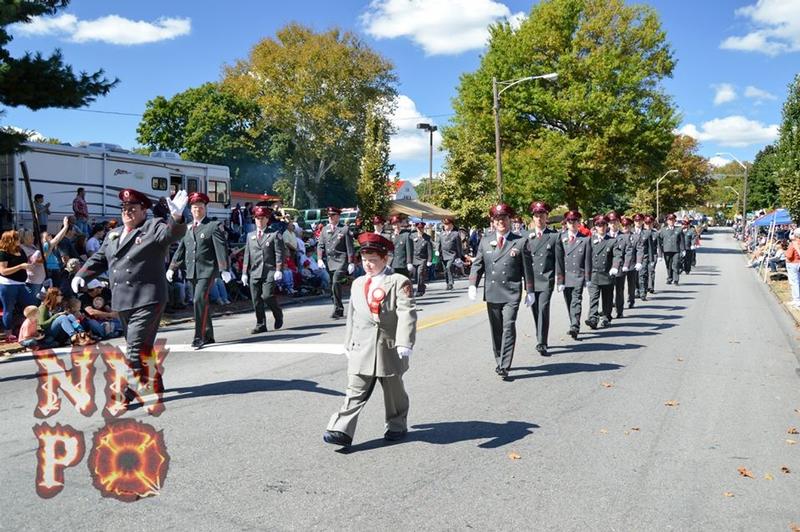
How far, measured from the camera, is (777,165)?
2836 cm

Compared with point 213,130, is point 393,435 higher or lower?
lower

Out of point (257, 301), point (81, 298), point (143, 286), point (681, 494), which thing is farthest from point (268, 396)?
point (81, 298)

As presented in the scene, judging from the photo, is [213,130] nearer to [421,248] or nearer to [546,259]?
[421,248]

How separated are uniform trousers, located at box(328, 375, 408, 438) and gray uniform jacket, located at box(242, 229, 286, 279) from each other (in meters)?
6.11

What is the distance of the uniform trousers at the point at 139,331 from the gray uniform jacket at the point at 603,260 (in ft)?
26.9

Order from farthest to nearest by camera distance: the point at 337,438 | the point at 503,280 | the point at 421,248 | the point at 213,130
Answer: the point at 213,130 → the point at 421,248 → the point at 503,280 → the point at 337,438

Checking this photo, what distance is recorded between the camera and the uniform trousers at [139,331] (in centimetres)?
649

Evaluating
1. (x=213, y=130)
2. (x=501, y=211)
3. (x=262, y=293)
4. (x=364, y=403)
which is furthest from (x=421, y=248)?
(x=213, y=130)

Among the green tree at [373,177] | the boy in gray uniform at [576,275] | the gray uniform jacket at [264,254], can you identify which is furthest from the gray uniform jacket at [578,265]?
the green tree at [373,177]

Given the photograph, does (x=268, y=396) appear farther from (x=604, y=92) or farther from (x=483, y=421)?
(x=604, y=92)

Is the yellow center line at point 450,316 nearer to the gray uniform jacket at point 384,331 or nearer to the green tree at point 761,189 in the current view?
the gray uniform jacket at point 384,331

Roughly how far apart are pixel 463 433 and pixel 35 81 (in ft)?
36.6

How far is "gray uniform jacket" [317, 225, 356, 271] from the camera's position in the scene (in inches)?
526

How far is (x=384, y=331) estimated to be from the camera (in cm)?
539
